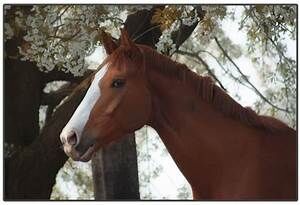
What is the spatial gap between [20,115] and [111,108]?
41cm

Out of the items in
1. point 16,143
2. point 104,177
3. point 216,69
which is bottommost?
Result: point 104,177

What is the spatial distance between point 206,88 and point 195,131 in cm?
11

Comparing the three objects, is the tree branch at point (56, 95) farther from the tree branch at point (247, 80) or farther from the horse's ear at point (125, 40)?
the tree branch at point (247, 80)

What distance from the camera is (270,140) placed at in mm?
1539

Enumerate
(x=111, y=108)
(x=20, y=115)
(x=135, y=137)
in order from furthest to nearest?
(x=20, y=115) → (x=135, y=137) → (x=111, y=108)

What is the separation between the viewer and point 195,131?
1545 mm

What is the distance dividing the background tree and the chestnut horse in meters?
0.11

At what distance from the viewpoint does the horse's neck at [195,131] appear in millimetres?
1536

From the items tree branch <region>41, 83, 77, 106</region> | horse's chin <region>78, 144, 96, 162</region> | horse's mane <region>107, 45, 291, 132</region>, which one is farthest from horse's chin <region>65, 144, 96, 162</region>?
tree branch <region>41, 83, 77, 106</region>

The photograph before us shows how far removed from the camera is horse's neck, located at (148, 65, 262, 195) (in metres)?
1.54

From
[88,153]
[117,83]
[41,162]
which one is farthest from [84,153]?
[41,162]

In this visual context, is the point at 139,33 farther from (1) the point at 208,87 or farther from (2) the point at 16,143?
(2) the point at 16,143

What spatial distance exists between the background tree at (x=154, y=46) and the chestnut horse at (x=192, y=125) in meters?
0.11

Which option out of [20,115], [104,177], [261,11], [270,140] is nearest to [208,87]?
[270,140]
